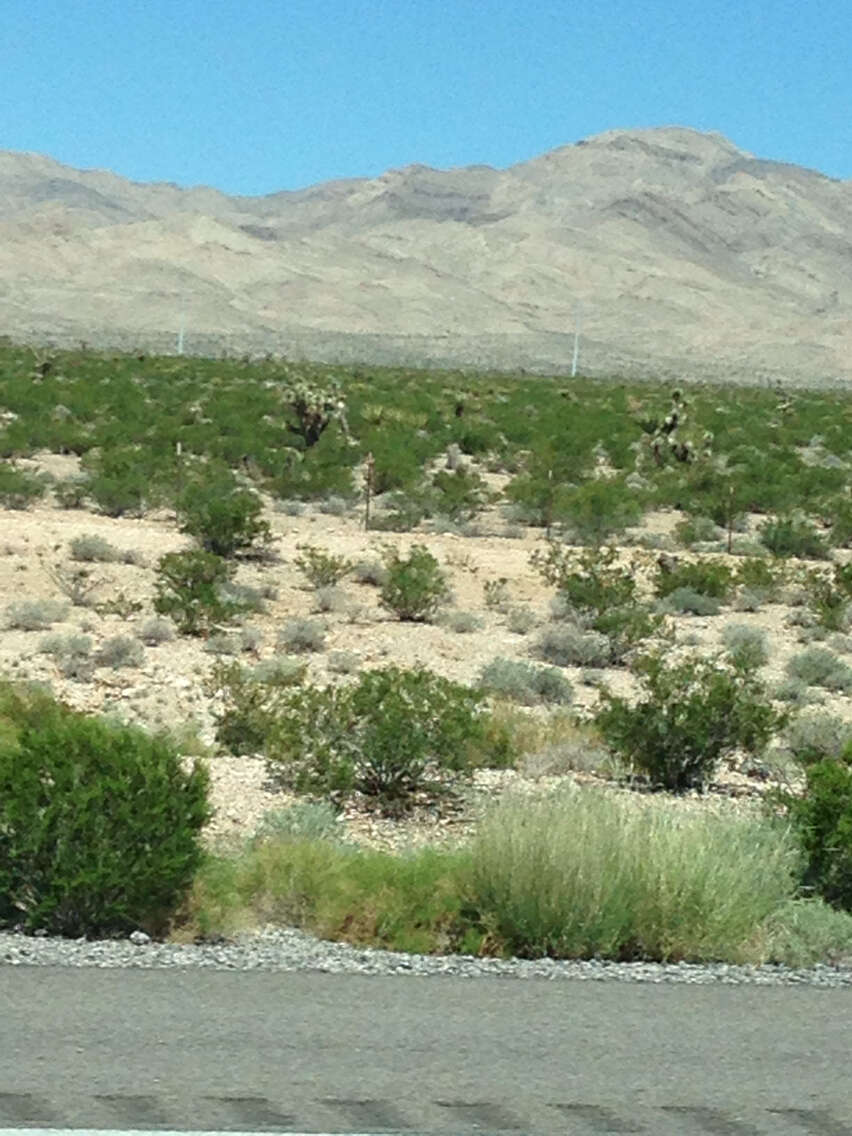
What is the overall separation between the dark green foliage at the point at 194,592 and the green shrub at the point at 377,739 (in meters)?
6.09

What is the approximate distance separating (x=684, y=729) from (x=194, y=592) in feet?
26.9

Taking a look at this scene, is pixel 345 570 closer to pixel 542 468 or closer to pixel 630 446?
pixel 542 468

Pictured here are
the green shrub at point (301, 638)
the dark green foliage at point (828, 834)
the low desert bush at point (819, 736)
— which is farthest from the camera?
the green shrub at point (301, 638)

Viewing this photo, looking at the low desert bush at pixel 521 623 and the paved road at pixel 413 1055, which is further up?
the low desert bush at pixel 521 623

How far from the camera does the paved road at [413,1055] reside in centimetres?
631

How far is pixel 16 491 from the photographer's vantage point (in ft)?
97.0

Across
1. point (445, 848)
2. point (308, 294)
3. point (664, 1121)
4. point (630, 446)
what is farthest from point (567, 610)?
point (308, 294)

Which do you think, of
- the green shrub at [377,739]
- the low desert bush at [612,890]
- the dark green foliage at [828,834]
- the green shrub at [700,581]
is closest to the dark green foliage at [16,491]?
the green shrub at [700,581]

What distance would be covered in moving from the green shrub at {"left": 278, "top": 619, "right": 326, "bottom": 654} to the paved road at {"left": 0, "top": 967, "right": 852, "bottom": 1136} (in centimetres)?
1219

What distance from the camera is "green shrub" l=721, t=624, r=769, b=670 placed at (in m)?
19.9

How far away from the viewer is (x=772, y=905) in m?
9.46

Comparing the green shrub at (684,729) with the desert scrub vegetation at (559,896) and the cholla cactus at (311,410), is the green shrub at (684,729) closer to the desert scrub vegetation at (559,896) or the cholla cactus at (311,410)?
the desert scrub vegetation at (559,896)

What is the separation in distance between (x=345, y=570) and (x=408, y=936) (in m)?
14.7

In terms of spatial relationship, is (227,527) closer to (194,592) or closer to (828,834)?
(194,592)
